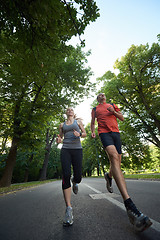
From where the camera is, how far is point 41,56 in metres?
4.73

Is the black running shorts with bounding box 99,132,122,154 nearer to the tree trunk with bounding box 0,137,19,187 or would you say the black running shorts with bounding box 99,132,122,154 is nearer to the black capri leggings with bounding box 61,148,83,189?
the black capri leggings with bounding box 61,148,83,189

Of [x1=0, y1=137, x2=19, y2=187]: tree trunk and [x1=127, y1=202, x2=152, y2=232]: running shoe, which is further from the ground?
[x1=0, y1=137, x2=19, y2=187]: tree trunk

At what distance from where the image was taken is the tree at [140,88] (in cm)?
1361

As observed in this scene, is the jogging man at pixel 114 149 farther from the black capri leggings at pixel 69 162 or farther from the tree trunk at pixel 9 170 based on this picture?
the tree trunk at pixel 9 170

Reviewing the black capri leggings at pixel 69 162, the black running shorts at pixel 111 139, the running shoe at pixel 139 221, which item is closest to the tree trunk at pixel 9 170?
the black capri leggings at pixel 69 162

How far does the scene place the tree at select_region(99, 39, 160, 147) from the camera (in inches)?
536

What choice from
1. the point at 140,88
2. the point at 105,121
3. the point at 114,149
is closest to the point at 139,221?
the point at 114,149

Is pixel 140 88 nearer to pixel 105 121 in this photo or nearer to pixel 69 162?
pixel 105 121

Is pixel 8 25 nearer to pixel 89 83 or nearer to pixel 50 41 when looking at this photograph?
pixel 50 41

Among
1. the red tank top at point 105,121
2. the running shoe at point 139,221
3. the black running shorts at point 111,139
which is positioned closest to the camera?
the running shoe at point 139,221

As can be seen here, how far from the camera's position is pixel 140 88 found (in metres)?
14.2

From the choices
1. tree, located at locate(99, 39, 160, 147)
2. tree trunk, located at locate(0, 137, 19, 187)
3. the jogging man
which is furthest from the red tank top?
tree, located at locate(99, 39, 160, 147)

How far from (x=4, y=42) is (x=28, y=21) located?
1261 mm

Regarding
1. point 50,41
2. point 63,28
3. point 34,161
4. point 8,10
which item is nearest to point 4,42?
point 8,10
